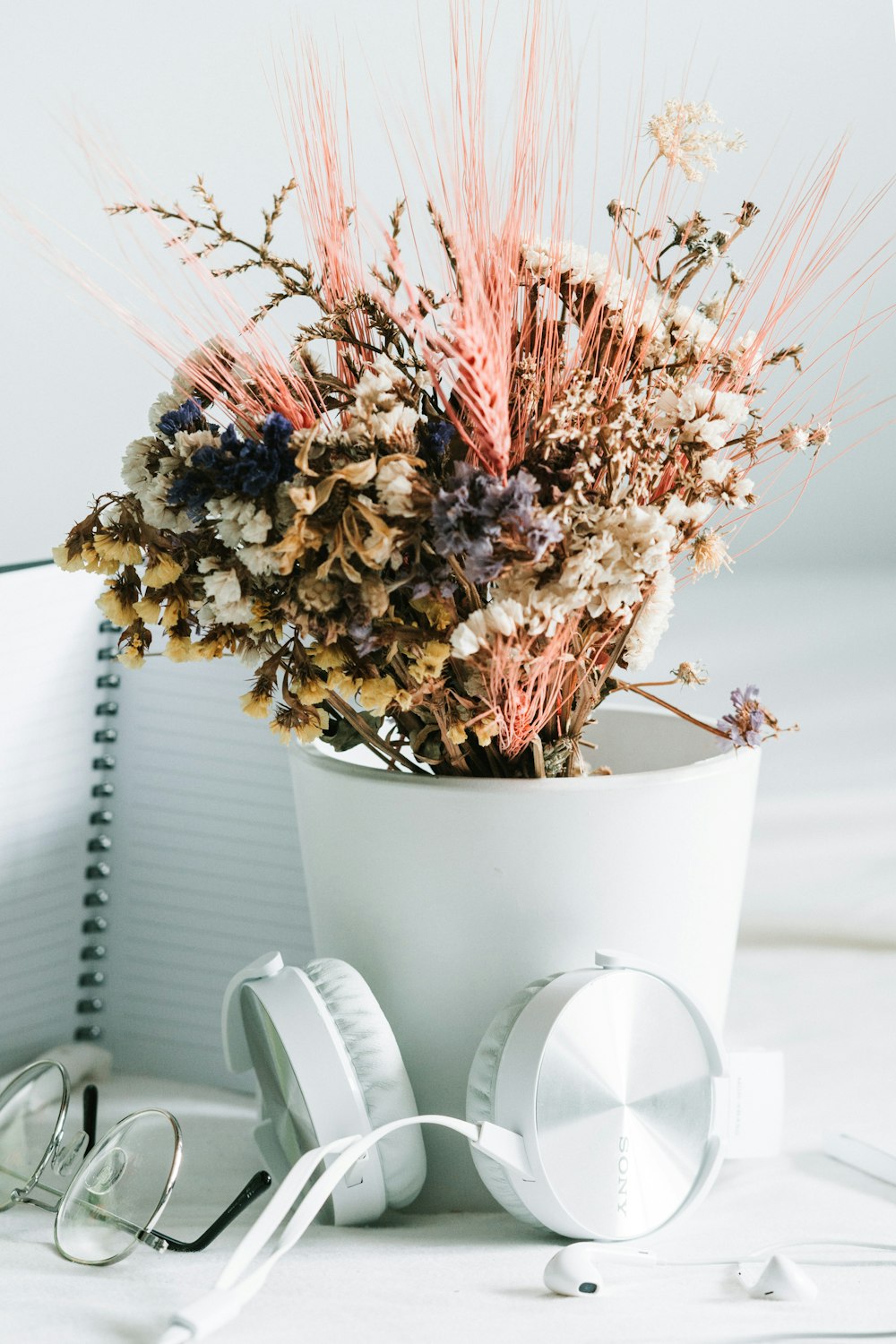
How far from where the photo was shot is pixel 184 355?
77cm

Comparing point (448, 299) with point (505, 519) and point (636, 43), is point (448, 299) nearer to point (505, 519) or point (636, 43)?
point (505, 519)

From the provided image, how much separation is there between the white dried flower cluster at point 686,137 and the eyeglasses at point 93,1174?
609 millimetres

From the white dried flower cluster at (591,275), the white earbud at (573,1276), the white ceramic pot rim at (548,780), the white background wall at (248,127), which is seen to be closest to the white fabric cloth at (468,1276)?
the white earbud at (573,1276)

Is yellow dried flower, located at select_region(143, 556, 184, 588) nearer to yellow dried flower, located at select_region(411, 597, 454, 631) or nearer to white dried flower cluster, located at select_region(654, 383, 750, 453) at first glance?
yellow dried flower, located at select_region(411, 597, 454, 631)

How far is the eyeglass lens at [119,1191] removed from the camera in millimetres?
762

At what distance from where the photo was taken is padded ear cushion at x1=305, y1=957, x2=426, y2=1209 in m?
0.76

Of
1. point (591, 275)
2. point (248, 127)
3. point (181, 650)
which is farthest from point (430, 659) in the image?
point (248, 127)

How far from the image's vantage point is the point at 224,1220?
78cm

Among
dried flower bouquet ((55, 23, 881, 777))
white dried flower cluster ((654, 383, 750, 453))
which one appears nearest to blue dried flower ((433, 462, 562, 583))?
dried flower bouquet ((55, 23, 881, 777))

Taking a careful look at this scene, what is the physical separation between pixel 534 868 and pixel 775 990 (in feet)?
1.64

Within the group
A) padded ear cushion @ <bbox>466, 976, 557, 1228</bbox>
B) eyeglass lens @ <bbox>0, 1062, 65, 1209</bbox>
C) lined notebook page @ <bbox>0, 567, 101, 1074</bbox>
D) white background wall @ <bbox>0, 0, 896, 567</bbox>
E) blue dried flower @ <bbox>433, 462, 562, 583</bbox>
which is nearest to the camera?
blue dried flower @ <bbox>433, 462, 562, 583</bbox>

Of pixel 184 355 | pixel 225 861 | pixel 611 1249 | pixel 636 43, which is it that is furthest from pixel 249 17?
pixel 611 1249

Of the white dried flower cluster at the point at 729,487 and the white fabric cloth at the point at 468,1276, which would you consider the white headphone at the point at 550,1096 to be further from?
the white dried flower cluster at the point at 729,487

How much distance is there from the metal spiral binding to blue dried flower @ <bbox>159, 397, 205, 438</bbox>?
1.11 feet
